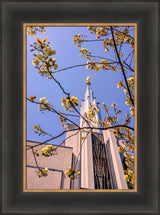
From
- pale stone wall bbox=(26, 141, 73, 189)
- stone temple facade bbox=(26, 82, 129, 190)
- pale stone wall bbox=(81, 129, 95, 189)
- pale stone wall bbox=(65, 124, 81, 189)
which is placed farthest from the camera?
pale stone wall bbox=(81, 129, 95, 189)

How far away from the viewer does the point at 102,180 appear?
5.50m

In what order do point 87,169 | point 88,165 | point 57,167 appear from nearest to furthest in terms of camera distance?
point 57,167
point 87,169
point 88,165

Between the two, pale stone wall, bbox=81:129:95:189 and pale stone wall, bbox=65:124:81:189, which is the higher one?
pale stone wall, bbox=65:124:81:189

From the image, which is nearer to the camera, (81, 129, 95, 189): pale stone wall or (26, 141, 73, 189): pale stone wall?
(26, 141, 73, 189): pale stone wall

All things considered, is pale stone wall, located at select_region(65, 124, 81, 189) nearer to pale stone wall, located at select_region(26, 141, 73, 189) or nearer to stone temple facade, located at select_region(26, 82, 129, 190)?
stone temple facade, located at select_region(26, 82, 129, 190)

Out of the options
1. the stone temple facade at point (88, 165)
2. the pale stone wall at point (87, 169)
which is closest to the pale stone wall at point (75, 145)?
the stone temple facade at point (88, 165)

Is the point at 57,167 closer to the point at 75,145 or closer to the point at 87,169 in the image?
the point at 75,145

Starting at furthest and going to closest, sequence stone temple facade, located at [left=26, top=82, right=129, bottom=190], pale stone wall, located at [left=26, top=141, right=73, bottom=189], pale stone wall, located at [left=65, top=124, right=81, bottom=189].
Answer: stone temple facade, located at [left=26, top=82, right=129, bottom=190] < pale stone wall, located at [left=26, top=141, right=73, bottom=189] < pale stone wall, located at [left=65, top=124, right=81, bottom=189]

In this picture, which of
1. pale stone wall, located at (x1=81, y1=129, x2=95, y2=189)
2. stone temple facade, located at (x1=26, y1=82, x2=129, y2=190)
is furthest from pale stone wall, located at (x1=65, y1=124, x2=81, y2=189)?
pale stone wall, located at (x1=81, y1=129, x2=95, y2=189)

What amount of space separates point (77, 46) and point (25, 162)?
143cm

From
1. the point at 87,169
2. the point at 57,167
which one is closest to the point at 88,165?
the point at 87,169
